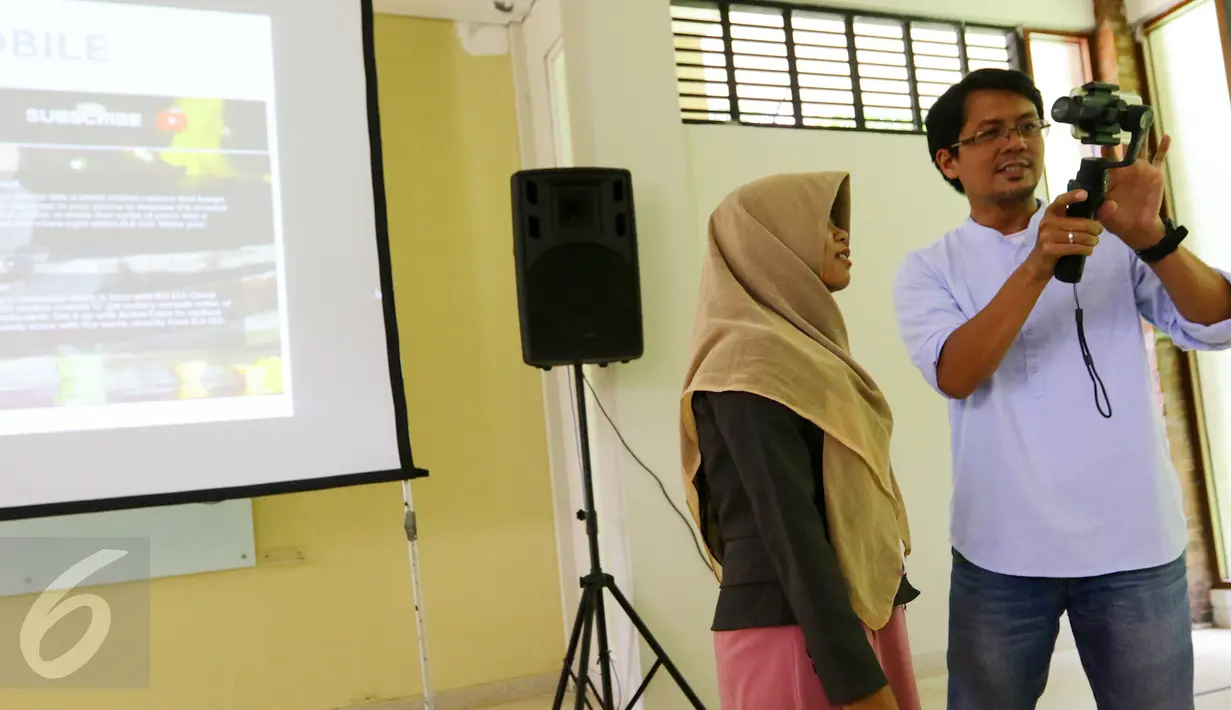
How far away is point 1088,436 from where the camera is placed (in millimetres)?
1181

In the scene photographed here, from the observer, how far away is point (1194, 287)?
113 centimetres

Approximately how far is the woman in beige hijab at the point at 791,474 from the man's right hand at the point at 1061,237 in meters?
0.27

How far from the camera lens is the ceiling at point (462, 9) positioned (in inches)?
111

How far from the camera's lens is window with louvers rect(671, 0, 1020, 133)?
9.26ft

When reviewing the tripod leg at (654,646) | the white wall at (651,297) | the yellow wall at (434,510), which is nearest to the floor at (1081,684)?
the yellow wall at (434,510)

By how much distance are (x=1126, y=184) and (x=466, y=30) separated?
2.42m

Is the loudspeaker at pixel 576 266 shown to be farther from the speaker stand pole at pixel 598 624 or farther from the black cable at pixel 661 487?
the black cable at pixel 661 487

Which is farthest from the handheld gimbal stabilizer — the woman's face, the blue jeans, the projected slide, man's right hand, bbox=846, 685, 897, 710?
the projected slide

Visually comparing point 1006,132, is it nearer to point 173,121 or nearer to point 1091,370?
A: point 1091,370

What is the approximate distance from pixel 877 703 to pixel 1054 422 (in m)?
0.53

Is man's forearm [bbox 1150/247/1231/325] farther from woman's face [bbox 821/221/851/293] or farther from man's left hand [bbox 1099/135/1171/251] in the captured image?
woman's face [bbox 821/221/851/293]

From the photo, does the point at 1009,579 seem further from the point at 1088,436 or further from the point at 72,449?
the point at 72,449

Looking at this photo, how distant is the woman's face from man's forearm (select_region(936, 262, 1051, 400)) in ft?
0.61

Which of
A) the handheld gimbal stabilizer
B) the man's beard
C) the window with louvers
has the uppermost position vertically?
the window with louvers
